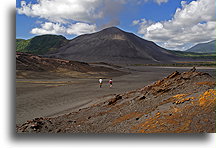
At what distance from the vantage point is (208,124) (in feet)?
15.2

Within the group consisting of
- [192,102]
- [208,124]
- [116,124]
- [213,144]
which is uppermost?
[192,102]

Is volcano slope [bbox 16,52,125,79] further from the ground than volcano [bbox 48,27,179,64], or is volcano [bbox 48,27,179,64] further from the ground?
volcano [bbox 48,27,179,64]

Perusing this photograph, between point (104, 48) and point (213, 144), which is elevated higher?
point (104, 48)

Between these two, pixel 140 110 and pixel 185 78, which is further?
pixel 185 78

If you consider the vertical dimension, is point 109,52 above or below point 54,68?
above

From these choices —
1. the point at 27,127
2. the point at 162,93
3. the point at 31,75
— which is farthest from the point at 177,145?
the point at 31,75

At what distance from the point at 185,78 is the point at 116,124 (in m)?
5.16

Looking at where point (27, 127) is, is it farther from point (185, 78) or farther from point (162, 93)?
point (185, 78)

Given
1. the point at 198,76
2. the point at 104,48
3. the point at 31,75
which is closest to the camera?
the point at 198,76

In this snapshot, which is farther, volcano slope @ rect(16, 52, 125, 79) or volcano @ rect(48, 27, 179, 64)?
volcano @ rect(48, 27, 179, 64)

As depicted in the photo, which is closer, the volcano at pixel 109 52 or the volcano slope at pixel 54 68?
the volcano slope at pixel 54 68

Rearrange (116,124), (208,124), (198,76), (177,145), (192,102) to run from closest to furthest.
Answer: (208,124) → (177,145) → (192,102) → (116,124) → (198,76)

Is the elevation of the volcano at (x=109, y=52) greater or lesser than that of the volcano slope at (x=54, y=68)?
greater

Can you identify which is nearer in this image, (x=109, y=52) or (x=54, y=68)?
(x=54, y=68)
